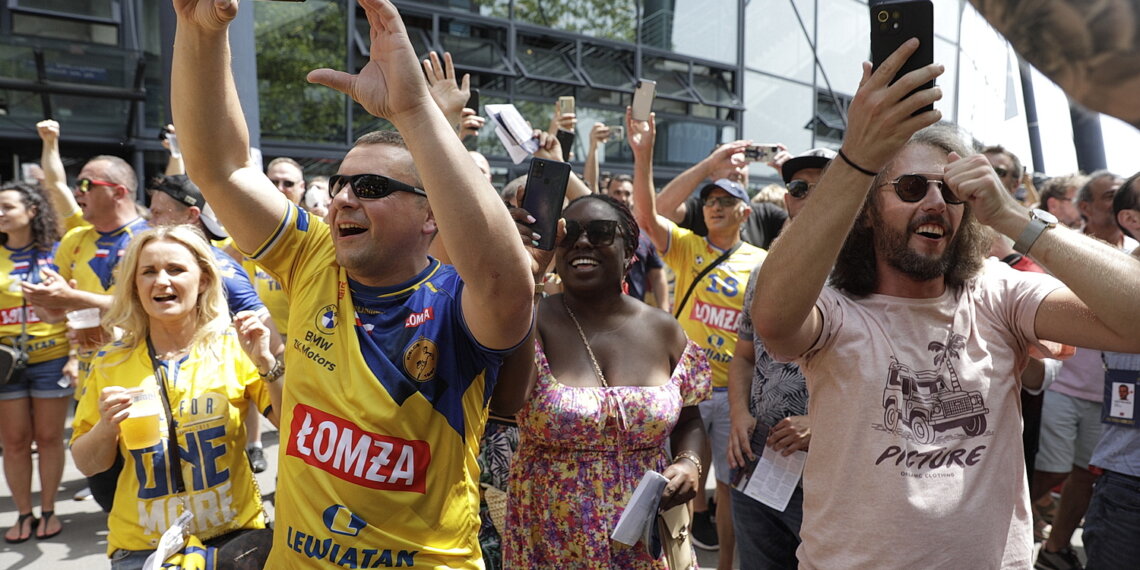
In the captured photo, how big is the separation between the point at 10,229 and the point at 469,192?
5.05 metres

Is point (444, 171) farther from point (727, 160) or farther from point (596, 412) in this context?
point (727, 160)

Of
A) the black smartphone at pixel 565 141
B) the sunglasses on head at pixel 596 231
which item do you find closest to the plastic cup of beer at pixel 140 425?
the sunglasses on head at pixel 596 231

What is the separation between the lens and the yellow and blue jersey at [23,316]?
5.09 meters

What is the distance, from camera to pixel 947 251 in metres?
1.98

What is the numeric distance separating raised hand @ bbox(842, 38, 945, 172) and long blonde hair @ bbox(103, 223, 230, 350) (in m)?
2.46

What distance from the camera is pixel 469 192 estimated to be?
1.49 metres

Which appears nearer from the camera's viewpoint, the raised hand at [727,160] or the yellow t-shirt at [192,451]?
the yellow t-shirt at [192,451]

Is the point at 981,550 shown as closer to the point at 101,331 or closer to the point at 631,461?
the point at 631,461

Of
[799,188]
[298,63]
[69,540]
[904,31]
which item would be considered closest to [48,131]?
[69,540]

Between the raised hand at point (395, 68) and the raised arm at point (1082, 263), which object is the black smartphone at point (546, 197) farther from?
the raised arm at point (1082, 263)

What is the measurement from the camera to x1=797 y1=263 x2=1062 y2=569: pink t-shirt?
186 centimetres

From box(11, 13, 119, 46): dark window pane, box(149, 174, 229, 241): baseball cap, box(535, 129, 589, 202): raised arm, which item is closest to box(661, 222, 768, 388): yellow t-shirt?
box(535, 129, 589, 202): raised arm

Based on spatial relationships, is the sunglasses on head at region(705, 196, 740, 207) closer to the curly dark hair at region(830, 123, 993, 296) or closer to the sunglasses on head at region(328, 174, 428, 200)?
the curly dark hair at region(830, 123, 993, 296)

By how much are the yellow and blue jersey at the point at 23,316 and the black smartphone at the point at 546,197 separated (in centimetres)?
433
